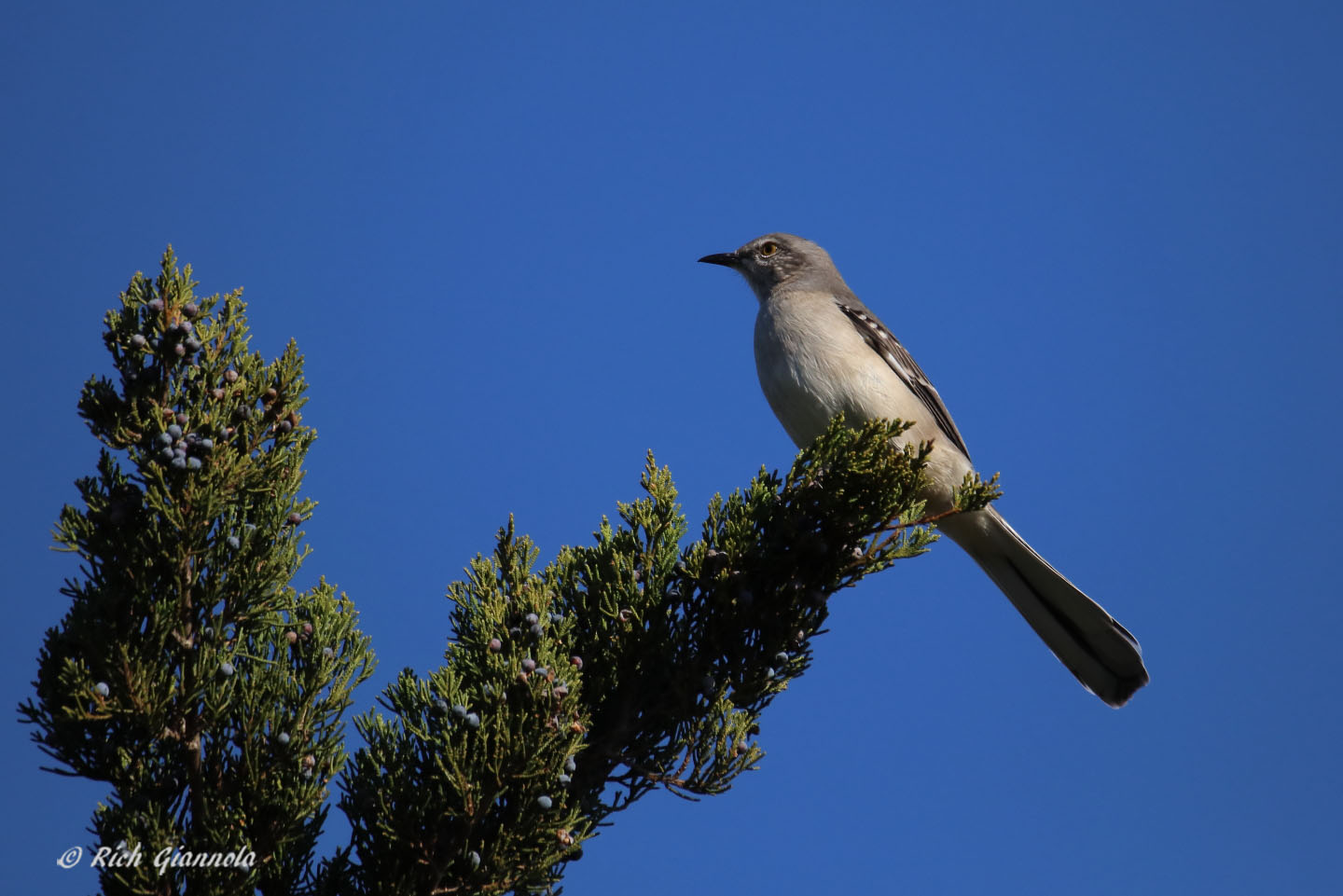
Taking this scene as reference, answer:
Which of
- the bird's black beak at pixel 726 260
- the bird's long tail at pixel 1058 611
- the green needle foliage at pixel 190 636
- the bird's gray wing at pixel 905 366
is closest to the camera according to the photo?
the green needle foliage at pixel 190 636

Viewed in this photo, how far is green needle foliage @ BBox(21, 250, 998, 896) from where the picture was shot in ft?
9.92

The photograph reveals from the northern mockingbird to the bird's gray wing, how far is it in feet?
0.03

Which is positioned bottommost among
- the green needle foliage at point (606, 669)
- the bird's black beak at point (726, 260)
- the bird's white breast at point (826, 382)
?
the green needle foliage at point (606, 669)

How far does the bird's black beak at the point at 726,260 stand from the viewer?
790 centimetres

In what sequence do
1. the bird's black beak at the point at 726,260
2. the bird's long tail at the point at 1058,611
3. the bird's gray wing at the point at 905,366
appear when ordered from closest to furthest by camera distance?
the bird's long tail at the point at 1058,611 → the bird's gray wing at the point at 905,366 → the bird's black beak at the point at 726,260

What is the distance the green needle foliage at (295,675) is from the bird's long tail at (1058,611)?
2282 mm

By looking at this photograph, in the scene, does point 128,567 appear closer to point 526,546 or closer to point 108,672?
point 108,672

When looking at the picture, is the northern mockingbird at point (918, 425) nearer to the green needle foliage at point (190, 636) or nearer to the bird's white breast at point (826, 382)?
the bird's white breast at point (826, 382)

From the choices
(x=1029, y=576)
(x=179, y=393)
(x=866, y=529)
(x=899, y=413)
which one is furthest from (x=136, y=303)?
(x=1029, y=576)

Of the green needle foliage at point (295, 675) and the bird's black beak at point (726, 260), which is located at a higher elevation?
the bird's black beak at point (726, 260)

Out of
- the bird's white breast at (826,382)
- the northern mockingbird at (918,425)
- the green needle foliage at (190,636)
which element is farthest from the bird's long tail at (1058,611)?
the green needle foliage at (190,636)

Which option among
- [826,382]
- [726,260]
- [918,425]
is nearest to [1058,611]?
[918,425]

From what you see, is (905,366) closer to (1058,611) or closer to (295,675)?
(1058,611)

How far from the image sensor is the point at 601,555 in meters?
3.79
